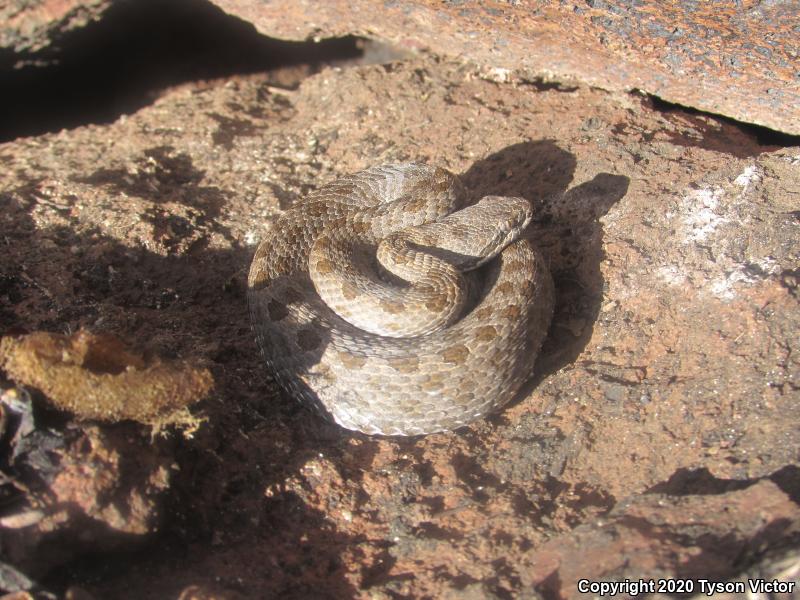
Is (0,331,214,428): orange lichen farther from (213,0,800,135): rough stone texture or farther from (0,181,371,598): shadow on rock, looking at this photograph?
(213,0,800,135): rough stone texture

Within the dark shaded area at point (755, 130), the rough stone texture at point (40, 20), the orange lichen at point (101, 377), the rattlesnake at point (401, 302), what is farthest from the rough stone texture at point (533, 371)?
the rough stone texture at point (40, 20)

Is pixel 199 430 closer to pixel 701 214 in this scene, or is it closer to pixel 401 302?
pixel 401 302

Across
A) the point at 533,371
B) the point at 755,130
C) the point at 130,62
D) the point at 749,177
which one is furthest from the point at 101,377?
the point at 130,62

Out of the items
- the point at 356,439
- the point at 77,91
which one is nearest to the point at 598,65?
the point at 356,439

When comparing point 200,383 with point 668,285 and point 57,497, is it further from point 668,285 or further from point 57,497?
point 668,285

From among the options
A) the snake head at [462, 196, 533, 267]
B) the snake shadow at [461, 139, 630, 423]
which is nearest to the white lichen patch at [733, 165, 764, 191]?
the snake shadow at [461, 139, 630, 423]
